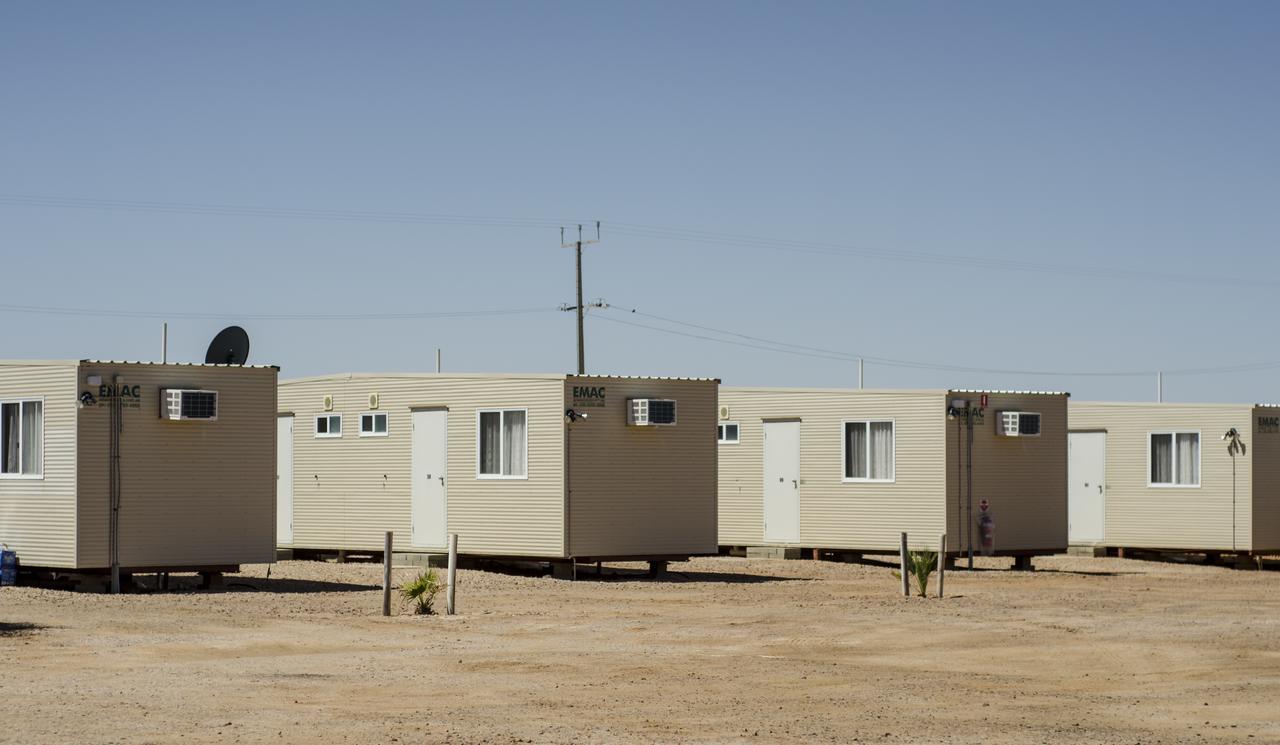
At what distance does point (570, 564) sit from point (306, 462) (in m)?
5.13

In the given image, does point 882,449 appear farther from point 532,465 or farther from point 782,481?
point 532,465

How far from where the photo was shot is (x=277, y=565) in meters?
25.8

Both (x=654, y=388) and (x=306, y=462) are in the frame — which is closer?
(x=654, y=388)

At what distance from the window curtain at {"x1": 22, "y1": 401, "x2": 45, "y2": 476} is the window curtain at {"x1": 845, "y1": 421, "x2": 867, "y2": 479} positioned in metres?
12.2

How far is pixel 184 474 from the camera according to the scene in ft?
68.9

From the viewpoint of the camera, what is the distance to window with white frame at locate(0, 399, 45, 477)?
20.7 m

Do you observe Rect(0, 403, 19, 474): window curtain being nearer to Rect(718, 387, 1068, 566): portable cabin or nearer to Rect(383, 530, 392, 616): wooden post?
Rect(383, 530, 392, 616): wooden post

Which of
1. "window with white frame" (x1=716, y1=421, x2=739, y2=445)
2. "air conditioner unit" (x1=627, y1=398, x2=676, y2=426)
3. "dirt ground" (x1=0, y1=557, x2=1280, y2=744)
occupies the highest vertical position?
"air conditioner unit" (x1=627, y1=398, x2=676, y2=426)

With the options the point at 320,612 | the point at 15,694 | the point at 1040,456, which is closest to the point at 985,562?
the point at 1040,456

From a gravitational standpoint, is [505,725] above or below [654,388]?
below

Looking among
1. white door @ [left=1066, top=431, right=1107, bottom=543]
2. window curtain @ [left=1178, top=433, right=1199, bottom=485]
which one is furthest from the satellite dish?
window curtain @ [left=1178, top=433, right=1199, bottom=485]

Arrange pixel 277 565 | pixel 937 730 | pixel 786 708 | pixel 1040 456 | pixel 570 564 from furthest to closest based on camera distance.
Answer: pixel 1040 456
pixel 277 565
pixel 570 564
pixel 786 708
pixel 937 730

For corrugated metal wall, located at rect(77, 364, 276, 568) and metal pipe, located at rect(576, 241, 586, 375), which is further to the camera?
metal pipe, located at rect(576, 241, 586, 375)

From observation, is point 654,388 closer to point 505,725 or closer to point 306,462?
point 306,462
